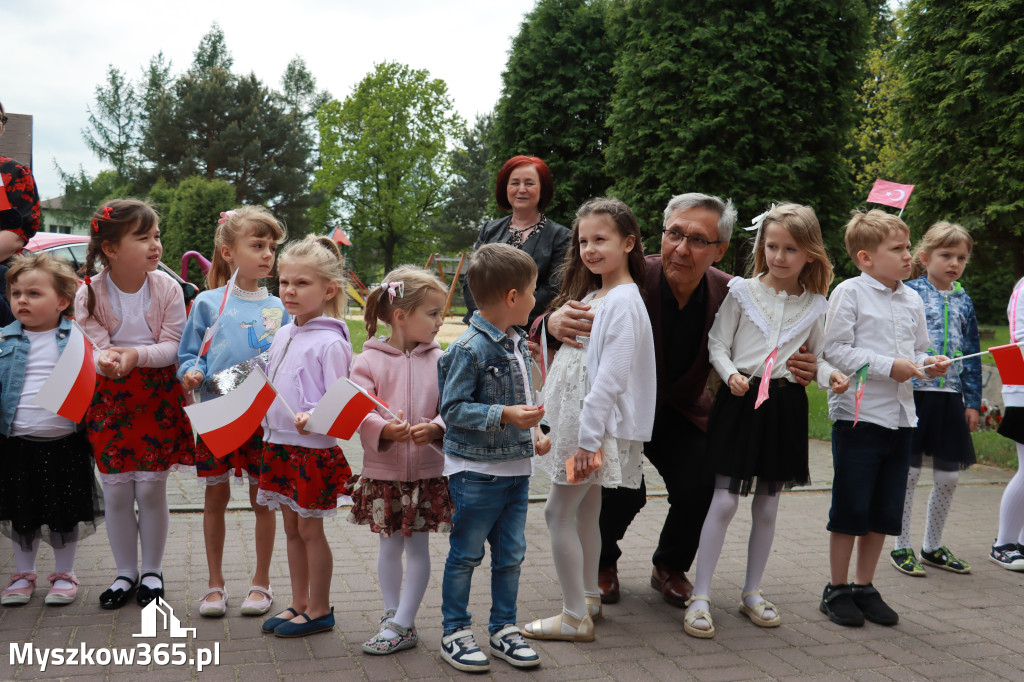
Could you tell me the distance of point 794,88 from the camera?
13.9 meters

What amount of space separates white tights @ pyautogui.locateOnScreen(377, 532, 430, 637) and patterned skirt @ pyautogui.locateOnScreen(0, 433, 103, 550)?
1.63 metres

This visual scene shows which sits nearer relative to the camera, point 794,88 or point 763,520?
point 763,520

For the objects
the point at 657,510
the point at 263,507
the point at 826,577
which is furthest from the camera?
the point at 657,510

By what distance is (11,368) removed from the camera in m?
3.81

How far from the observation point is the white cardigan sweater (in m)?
3.31

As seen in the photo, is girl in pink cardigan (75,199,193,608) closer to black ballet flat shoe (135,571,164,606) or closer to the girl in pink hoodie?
black ballet flat shoe (135,571,164,606)

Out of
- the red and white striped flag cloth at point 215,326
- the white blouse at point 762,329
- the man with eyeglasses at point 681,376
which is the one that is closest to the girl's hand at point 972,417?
the white blouse at point 762,329

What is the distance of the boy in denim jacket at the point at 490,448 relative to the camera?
10.5 feet

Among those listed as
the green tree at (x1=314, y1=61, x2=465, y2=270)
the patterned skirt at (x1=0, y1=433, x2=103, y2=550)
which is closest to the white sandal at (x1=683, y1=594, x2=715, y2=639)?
the patterned skirt at (x1=0, y1=433, x2=103, y2=550)

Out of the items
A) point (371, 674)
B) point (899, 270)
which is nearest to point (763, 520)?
point (899, 270)

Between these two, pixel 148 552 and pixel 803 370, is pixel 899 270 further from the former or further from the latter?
pixel 148 552

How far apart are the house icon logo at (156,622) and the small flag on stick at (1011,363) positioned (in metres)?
3.93

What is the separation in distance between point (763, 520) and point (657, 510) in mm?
2288

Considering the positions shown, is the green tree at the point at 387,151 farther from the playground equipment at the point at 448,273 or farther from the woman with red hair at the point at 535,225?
the woman with red hair at the point at 535,225
